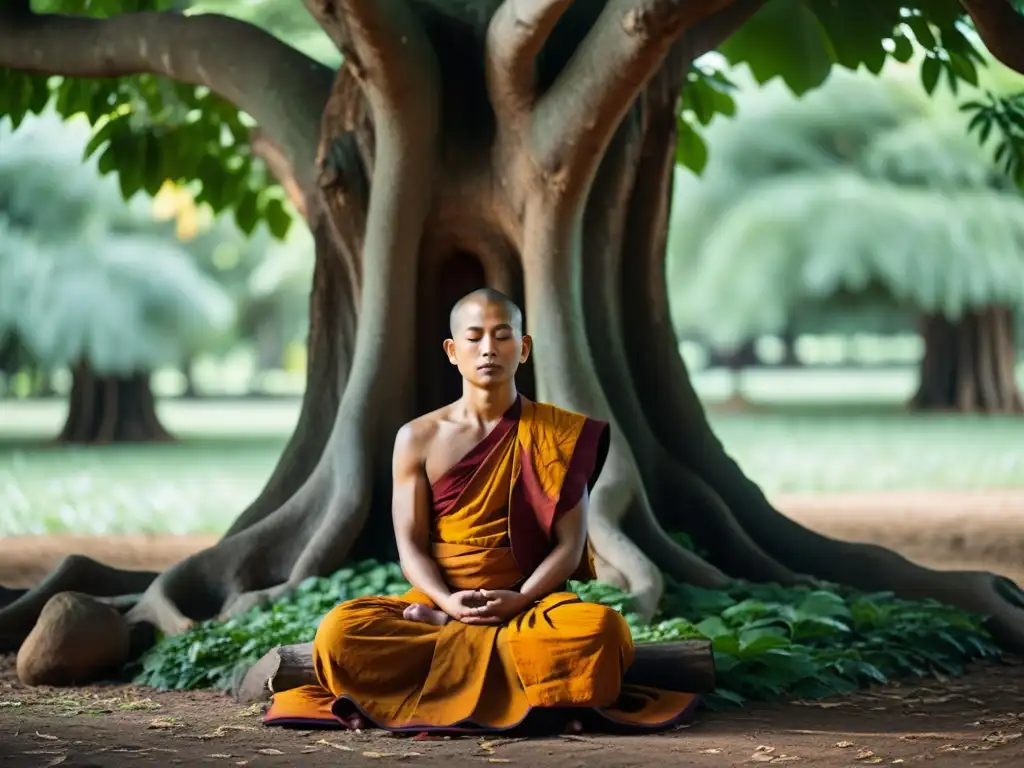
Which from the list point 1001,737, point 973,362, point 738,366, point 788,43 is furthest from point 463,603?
point 738,366

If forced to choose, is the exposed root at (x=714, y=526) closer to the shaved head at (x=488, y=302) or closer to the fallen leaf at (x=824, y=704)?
the fallen leaf at (x=824, y=704)

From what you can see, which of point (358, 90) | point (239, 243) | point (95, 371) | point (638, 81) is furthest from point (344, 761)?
point (239, 243)

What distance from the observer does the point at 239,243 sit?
32.9m

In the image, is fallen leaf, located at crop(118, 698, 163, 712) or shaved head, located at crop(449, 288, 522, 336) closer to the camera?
shaved head, located at crop(449, 288, 522, 336)

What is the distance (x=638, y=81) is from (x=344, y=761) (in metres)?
3.12

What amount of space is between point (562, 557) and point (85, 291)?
18.7 meters

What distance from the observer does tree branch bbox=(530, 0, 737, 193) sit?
5797 millimetres

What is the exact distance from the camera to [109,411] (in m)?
23.2

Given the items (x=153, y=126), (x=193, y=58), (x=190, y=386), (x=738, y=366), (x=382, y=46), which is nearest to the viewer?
(x=382, y=46)

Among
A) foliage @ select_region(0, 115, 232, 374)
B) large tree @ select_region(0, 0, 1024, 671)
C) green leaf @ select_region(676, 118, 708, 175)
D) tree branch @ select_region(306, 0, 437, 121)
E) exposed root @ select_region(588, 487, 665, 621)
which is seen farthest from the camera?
foliage @ select_region(0, 115, 232, 374)

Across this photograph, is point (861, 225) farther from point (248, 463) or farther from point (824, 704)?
point (824, 704)

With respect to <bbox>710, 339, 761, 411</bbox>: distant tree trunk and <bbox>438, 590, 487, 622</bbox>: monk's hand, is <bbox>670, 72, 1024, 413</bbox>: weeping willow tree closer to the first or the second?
A: <bbox>710, 339, 761, 411</bbox>: distant tree trunk

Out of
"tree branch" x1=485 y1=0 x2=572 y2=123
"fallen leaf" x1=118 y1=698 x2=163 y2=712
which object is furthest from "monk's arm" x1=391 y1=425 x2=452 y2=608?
"tree branch" x1=485 y1=0 x2=572 y2=123

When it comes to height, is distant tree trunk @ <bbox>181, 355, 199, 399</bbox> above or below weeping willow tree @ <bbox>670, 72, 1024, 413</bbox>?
below
